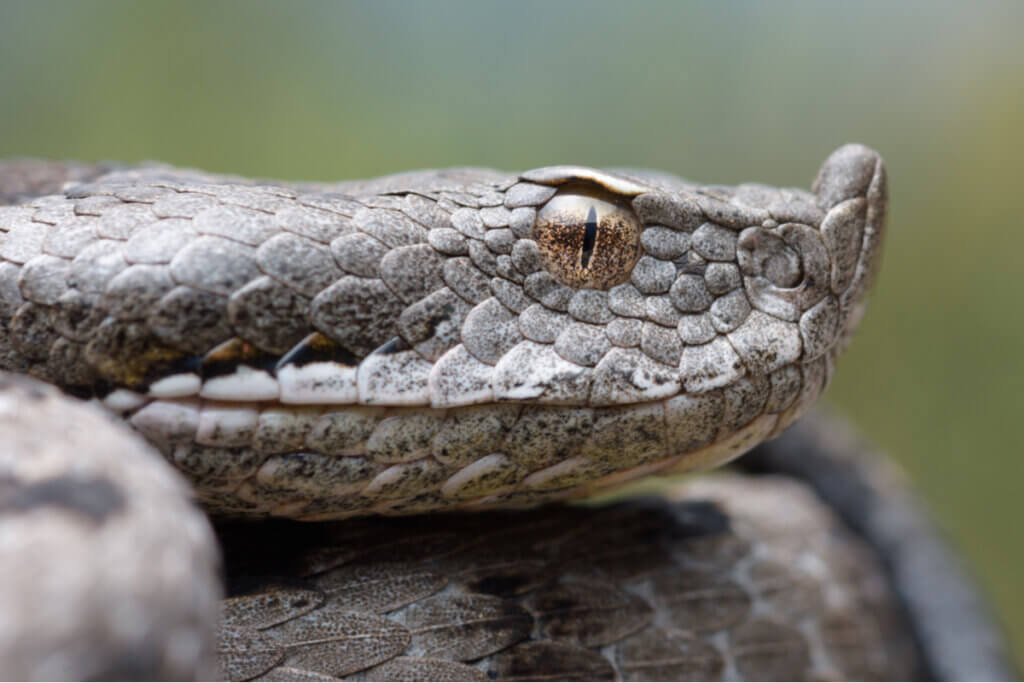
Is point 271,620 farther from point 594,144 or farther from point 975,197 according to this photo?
point 975,197

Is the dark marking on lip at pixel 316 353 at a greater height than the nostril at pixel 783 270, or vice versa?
the nostril at pixel 783 270

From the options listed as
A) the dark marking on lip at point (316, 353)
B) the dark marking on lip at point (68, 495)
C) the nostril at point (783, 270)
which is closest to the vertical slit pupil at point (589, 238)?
the nostril at point (783, 270)

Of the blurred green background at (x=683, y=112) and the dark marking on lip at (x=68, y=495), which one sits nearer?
the dark marking on lip at (x=68, y=495)

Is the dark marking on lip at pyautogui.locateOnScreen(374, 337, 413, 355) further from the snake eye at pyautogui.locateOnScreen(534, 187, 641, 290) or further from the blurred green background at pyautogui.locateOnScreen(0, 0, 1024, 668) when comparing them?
the blurred green background at pyautogui.locateOnScreen(0, 0, 1024, 668)

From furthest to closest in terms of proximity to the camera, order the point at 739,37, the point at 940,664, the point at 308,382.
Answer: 1. the point at 739,37
2. the point at 940,664
3. the point at 308,382

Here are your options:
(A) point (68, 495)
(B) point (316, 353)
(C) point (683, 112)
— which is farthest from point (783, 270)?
(C) point (683, 112)

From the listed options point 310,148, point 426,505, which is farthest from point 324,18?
point 426,505

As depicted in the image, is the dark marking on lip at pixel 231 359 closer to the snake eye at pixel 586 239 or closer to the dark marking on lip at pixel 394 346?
the dark marking on lip at pixel 394 346
